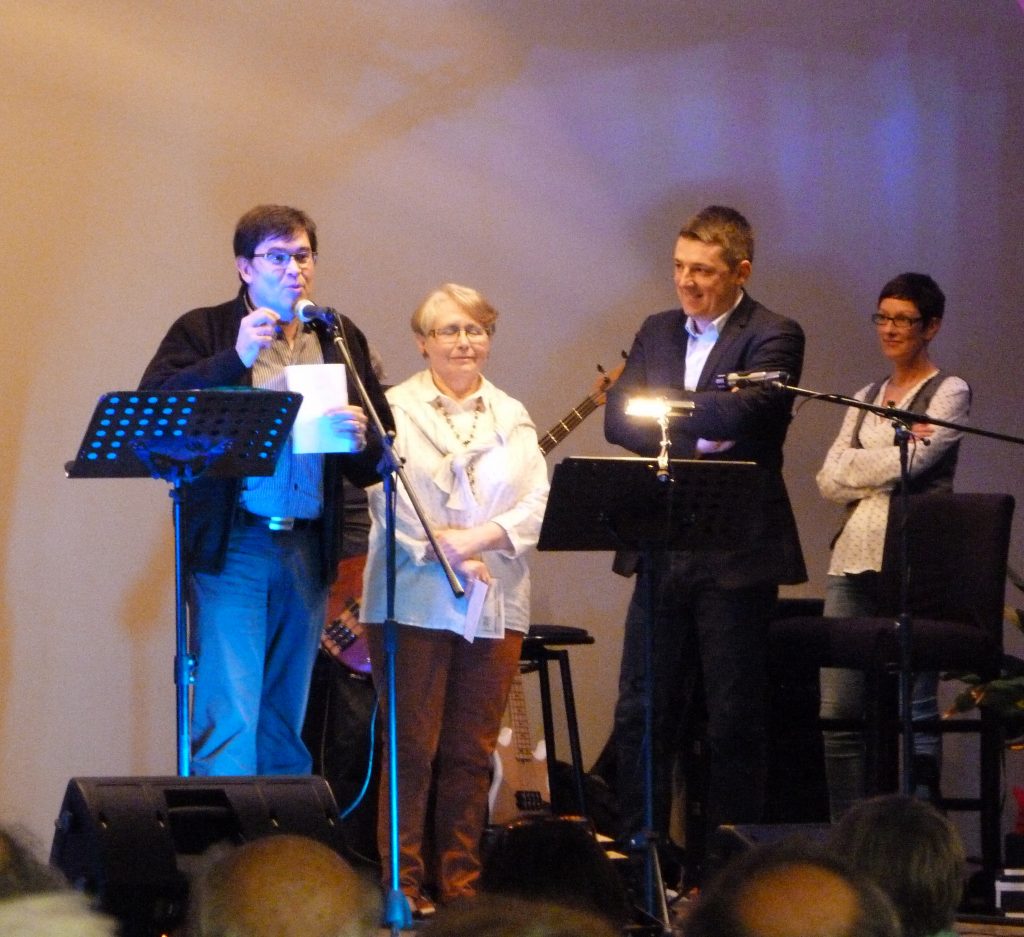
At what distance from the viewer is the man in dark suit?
175 inches

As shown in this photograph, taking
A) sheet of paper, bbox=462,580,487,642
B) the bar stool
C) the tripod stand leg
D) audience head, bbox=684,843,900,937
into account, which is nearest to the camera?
audience head, bbox=684,843,900,937

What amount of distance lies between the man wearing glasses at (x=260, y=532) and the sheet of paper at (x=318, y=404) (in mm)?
54

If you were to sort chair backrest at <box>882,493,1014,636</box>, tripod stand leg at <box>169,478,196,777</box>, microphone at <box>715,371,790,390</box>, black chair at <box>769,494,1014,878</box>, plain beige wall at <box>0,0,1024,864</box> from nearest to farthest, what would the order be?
tripod stand leg at <box>169,478,196,777</box>
microphone at <box>715,371,790,390</box>
black chair at <box>769,494,1014,878</box>
chair backrest at <box>882,493,1014,636</box>
plain beige wall at <box>0,0,1024,864</box>

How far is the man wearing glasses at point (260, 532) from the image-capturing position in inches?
149

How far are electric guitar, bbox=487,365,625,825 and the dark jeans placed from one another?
502mm

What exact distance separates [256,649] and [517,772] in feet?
4.86

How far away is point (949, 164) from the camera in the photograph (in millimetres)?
6387

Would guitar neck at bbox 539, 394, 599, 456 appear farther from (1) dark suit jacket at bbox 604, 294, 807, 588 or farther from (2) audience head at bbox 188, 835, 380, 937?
(2) audience head at bbox 188, 835, 380, 937

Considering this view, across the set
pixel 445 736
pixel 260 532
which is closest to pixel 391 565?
pixel 260 532

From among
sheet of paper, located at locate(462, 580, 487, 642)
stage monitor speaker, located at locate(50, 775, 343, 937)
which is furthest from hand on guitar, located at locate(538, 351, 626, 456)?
stage monitor speaker, located at locate(50, 775, 343, 937)

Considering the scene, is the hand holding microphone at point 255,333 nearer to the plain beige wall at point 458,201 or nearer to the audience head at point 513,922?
the plain beige wall at point 458,201

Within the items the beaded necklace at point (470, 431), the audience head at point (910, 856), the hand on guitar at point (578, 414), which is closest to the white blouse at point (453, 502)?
the beaded necklace at point (470, 431)

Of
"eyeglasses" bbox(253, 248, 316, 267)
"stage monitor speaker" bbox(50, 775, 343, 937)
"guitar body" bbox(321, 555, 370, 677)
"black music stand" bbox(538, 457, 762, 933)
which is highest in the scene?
"eyeglasses" bbox(253, 248, 316, 267)

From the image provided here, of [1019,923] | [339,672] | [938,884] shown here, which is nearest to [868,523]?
[1019,923]
